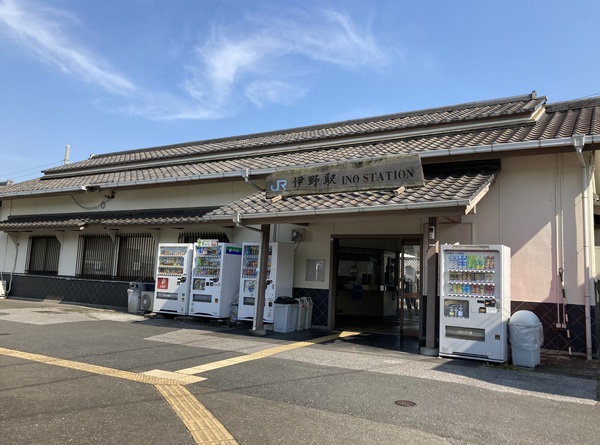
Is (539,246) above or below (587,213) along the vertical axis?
below

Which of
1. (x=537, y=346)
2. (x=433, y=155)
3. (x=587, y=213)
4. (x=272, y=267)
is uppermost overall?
(x=433, y=155)

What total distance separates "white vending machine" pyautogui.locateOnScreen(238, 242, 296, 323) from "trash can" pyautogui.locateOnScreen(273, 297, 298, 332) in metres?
0.27

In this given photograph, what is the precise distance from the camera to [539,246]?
9.03 meters

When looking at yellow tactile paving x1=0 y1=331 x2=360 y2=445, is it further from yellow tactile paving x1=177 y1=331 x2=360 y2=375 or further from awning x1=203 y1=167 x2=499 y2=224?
awning x1=203 y1=167 x2=499 y2=224

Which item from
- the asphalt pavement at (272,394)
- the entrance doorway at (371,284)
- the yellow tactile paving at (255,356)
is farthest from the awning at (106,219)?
the yellow tactile paving at (255,356)

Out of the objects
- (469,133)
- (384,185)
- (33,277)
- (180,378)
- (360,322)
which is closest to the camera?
(180,378)

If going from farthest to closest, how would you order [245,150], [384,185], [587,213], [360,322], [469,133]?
[245,150]
[360,322]
[469,133]
[384,185]
[587,213]

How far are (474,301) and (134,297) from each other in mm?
10322

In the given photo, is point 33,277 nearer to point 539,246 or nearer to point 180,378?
point 180,378

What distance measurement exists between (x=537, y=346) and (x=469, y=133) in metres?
5.52

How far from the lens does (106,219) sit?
51.1 feet

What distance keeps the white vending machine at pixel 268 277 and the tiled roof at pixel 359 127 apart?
4.18 m

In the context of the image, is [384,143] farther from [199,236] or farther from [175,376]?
[175,376]

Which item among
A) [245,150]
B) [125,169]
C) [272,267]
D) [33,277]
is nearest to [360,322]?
[272,267]
